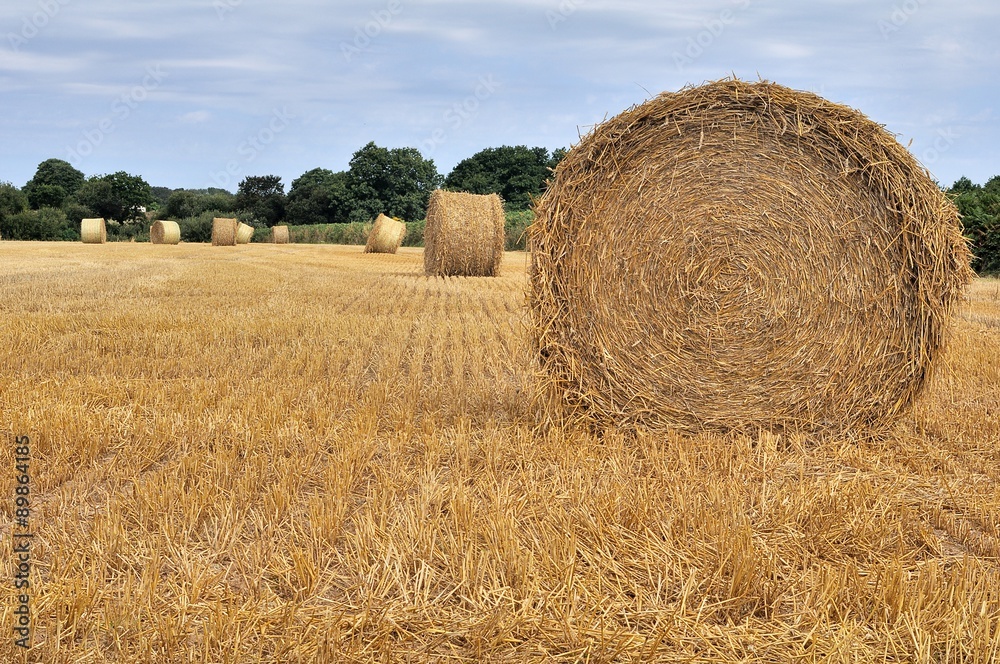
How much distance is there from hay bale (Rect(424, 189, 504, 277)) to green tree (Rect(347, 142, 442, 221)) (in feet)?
130

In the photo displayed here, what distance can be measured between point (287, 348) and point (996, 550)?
5789 millimetres

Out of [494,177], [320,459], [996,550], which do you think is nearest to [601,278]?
[320,459]

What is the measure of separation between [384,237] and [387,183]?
31.8 m

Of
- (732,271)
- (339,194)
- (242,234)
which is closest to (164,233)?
(242,234)

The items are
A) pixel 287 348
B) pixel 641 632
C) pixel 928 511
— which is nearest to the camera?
pixel 641 632

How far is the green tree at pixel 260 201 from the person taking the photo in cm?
6012

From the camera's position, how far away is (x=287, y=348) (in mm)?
7516

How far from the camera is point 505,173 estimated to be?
187 feet

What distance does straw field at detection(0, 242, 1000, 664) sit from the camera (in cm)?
256

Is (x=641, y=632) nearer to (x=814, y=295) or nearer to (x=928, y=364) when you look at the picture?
(x=814, y=295)

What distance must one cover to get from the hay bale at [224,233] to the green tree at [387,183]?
21.8 m

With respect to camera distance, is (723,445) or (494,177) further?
(494,177)

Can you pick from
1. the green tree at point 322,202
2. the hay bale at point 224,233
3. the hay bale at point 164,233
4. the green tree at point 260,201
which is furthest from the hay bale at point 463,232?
the green tree at point 260,201

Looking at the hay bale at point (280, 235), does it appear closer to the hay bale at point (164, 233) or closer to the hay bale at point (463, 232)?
the hay bale at point (164, 233)
